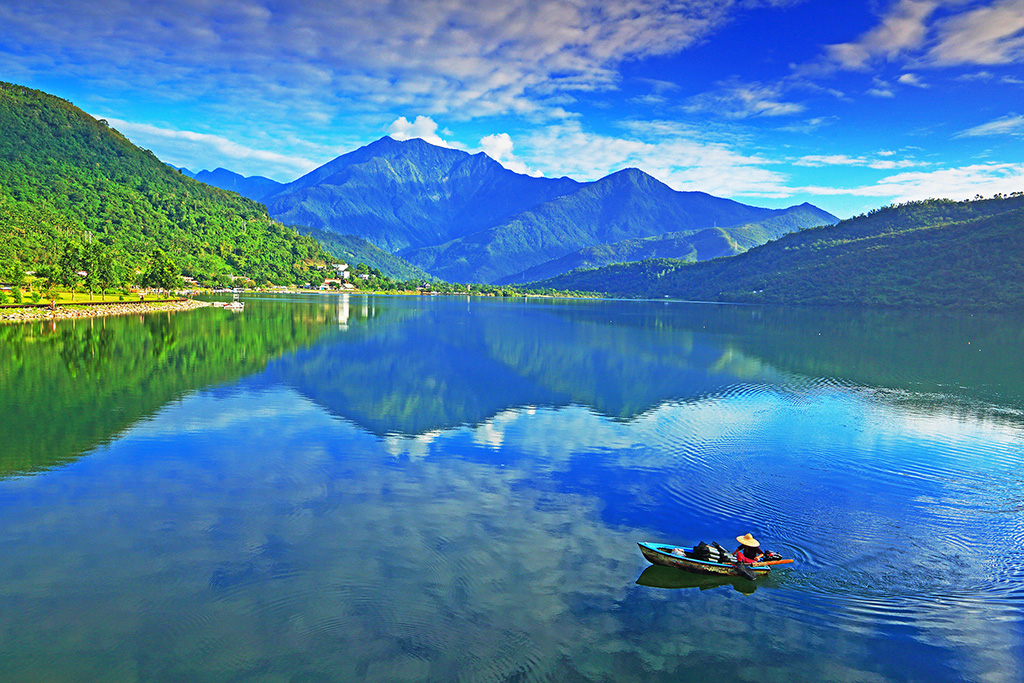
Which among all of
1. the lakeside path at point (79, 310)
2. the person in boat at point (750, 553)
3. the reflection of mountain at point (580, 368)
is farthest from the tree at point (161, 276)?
the person in boat at point (750, 553)

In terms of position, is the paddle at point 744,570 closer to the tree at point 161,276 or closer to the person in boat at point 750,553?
the person in boat at point 750,553

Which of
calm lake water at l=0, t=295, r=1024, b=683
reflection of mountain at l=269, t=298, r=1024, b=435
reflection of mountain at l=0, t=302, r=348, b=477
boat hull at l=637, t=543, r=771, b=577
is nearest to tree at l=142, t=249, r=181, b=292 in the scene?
reflection of mountain at l=0, t=302, r=348, b=477

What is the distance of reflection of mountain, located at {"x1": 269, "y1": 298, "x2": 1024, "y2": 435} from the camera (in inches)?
1427

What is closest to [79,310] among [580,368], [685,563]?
[580,368]

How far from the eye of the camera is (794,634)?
41.3 ft

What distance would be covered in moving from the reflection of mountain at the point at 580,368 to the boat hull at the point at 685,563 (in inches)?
667

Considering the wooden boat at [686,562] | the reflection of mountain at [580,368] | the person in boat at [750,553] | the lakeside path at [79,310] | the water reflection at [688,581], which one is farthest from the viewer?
the lakeside path at [79,310]

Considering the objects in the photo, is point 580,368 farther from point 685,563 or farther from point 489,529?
point 685,563

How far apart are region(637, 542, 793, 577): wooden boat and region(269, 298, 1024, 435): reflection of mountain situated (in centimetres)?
1697

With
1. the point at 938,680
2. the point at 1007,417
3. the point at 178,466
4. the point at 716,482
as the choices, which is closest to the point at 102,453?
the point at 178,466

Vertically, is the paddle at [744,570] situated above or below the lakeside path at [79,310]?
below

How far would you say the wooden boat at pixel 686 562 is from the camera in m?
14.5

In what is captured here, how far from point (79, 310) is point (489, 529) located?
98.2 metres

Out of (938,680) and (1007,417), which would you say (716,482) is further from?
(1007,417)
